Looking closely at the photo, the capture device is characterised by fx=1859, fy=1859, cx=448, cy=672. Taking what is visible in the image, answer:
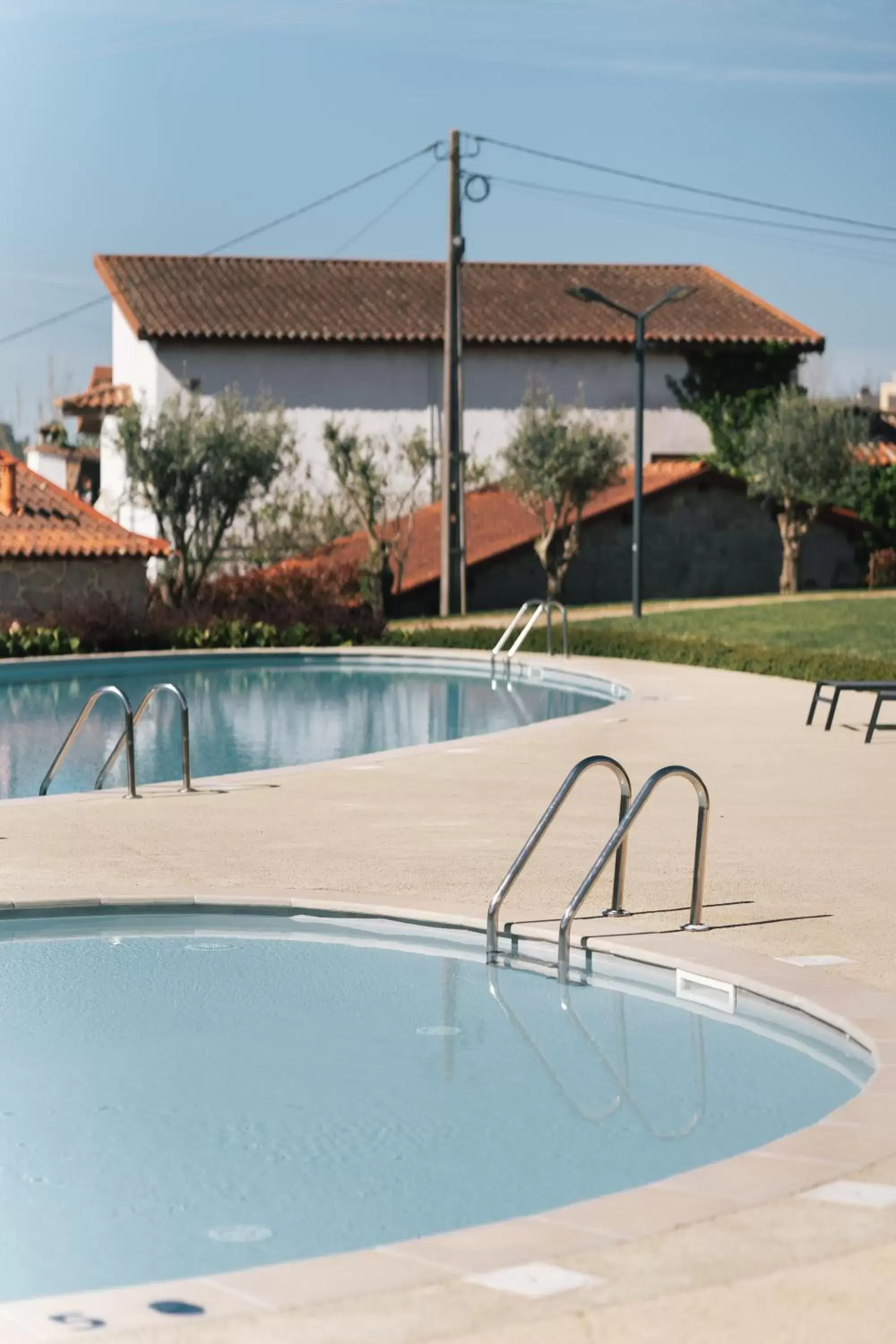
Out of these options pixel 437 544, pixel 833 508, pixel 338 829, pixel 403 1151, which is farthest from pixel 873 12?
pixel 403 1151

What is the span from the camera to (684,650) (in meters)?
26.0

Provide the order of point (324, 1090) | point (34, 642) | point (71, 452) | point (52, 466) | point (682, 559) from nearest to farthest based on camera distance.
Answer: point (324, 1090) → point (34, 642) → point (682, 559) → point (71, 452) → point (52, 466)

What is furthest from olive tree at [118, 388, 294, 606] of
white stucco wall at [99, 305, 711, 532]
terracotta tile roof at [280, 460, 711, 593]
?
white stucco wall at [99, 305, 711, 532]

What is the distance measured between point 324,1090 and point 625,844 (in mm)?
2310

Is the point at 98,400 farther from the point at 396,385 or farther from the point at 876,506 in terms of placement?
the point at 876,506

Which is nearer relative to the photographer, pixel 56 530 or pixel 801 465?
pixel 56 530

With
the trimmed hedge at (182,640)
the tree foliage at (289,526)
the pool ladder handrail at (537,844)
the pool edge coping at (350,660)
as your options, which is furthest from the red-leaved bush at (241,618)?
the pool ladder handrail at (537,844)

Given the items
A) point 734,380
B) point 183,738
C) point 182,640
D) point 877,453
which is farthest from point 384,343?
point 183,738

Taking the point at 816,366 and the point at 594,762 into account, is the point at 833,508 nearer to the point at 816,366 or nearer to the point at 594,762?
the point at 594,762

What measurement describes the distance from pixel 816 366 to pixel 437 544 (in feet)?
193

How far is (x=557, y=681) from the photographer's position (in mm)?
25500

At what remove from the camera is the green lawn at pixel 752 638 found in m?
23.4

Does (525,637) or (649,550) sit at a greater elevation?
(649,550)

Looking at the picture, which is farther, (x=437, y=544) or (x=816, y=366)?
(x=816, y=366)
